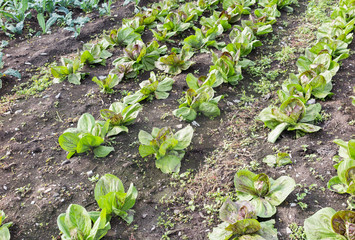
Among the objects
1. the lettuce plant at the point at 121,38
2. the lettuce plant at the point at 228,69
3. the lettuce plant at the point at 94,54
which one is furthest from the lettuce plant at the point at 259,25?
the lettuce plant at the point at 94,54

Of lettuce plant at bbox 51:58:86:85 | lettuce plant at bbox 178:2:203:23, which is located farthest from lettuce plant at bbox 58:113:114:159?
lettuce plant at bbox 178:2:203:23

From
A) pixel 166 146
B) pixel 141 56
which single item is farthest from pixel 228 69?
pixel 166 146

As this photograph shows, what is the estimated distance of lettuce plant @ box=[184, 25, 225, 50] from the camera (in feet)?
18.7

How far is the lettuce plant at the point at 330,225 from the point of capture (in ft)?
8.23

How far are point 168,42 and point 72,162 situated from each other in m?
3.21

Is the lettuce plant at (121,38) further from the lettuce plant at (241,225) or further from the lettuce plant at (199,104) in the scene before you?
the lettuce plant at (241,225)

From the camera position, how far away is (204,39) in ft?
18.9

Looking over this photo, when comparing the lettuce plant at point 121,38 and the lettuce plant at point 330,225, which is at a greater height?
the lettuce plant at point 121,38

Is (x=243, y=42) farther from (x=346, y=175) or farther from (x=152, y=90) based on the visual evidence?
(x=346, y=175)

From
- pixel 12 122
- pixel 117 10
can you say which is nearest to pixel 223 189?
pixel 12 122

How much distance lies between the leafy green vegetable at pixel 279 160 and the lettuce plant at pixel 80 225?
1782 millimetres

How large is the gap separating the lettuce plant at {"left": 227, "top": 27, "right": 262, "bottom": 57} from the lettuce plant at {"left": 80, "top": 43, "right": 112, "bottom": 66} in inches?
83.0

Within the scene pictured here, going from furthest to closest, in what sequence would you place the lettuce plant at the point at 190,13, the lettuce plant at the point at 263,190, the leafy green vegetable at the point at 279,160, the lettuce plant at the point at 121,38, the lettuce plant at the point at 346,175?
the lettuce plant at the point at 190,13 < the lettuce plant at the point at 121,38 < the leafy green vegetable at the point at 279,160 < the lettuce plant at the point at 263,190 < the lettuce plant at the point at 346,175

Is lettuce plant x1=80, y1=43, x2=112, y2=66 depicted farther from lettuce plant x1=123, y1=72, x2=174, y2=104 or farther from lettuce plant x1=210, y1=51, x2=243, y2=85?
lettuce plant x1=210, y1=51, x2=243, y2=85
